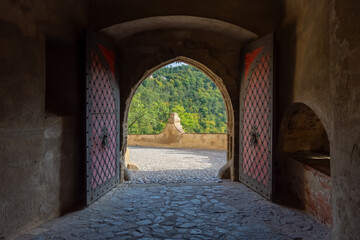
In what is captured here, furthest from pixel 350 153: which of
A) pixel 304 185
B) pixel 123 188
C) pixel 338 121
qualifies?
pixel 123 188

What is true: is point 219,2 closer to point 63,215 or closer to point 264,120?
point 264,120

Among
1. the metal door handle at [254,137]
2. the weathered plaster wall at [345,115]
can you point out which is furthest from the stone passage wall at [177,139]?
the weathered plaster wall at [345,115]

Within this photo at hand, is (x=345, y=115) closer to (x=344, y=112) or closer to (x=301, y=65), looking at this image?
(x=344, y=112)

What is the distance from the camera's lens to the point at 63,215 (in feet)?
12.1

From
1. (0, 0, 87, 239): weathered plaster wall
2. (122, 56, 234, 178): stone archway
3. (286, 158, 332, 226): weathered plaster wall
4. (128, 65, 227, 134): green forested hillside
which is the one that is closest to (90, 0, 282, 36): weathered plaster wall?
(0, 0, 87, 239): weathered plaster wall

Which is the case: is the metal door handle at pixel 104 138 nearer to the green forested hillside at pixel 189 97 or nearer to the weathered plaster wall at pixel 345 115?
the weathered plaster wall at pixel 345 115

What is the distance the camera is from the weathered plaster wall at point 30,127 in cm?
282

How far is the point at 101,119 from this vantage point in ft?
14.9

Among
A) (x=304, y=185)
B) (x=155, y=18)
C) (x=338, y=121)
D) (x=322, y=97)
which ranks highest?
(x=155, y=18)

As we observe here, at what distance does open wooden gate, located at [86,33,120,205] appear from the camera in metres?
4.15

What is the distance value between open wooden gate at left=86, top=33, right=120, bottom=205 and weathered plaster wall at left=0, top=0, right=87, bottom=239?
306 mm

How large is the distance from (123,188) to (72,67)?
97.4 inches

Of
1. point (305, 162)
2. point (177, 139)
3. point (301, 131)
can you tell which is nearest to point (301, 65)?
point (301, 131)

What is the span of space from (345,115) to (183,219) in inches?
96.5
